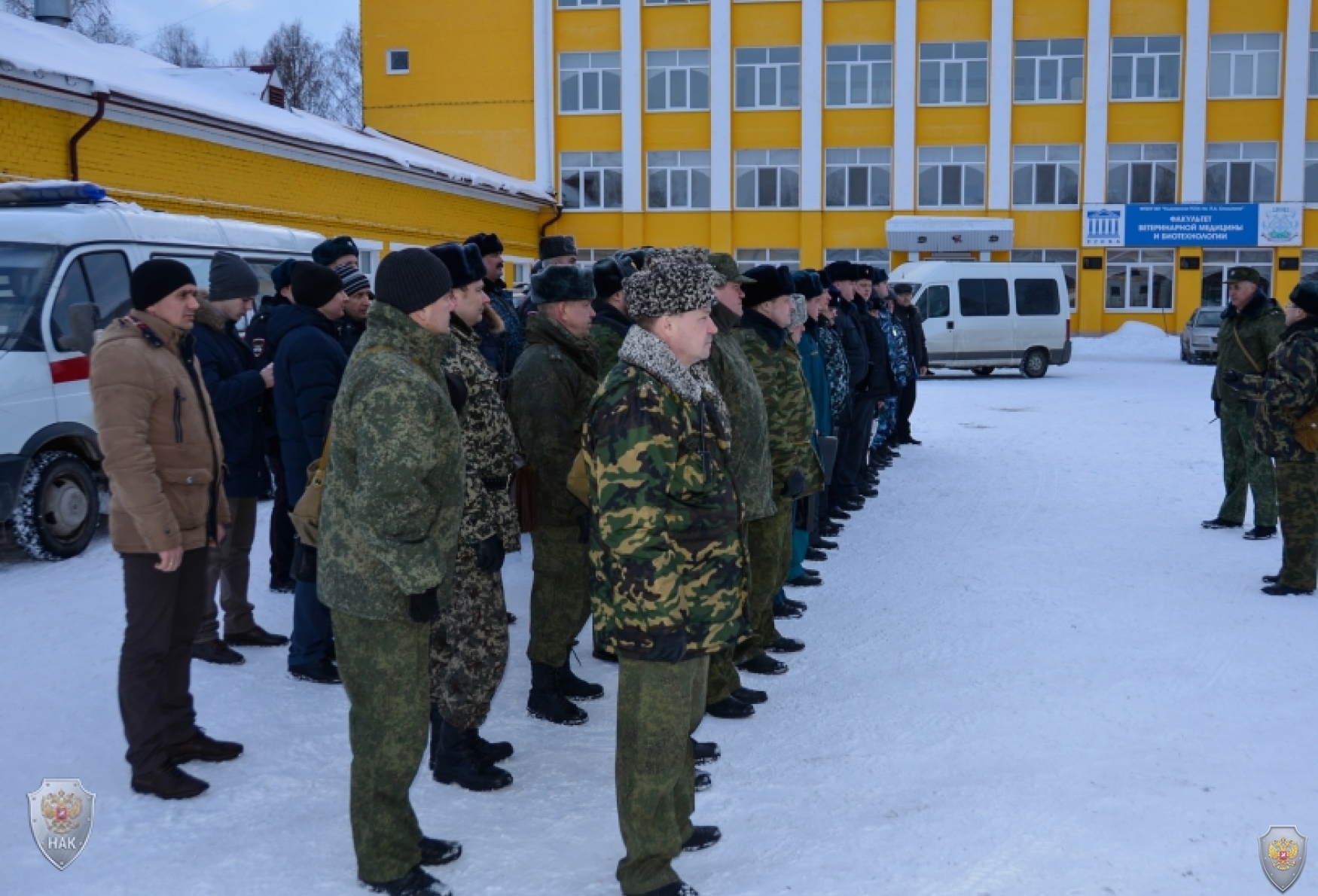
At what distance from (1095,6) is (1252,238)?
790cm

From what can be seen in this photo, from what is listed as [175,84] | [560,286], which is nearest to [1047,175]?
[175,84]

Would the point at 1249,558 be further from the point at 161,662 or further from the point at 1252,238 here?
the point at 1252,238

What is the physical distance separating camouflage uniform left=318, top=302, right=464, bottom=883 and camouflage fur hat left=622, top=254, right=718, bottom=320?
2.13 ft

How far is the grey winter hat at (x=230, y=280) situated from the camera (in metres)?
5.92

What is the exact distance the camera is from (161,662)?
4.45m

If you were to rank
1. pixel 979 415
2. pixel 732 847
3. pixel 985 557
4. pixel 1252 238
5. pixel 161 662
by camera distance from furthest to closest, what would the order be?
pixel 1252 238
pixel 979 415
pixel 985 557
pixel 161 662
pixel 732 847

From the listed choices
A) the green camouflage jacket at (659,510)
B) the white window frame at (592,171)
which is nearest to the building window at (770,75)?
the white window frame at (592,171)

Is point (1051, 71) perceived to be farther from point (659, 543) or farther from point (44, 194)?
point (659, 543)

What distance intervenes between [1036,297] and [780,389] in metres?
20.2

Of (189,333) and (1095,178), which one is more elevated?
(1095,178)

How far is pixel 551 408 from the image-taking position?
16.5 ft

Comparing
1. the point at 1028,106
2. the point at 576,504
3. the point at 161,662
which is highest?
the point at 1028,106

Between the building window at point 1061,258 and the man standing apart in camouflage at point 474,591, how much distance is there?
32.5 m

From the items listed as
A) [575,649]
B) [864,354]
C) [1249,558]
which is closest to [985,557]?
[1249,558]
